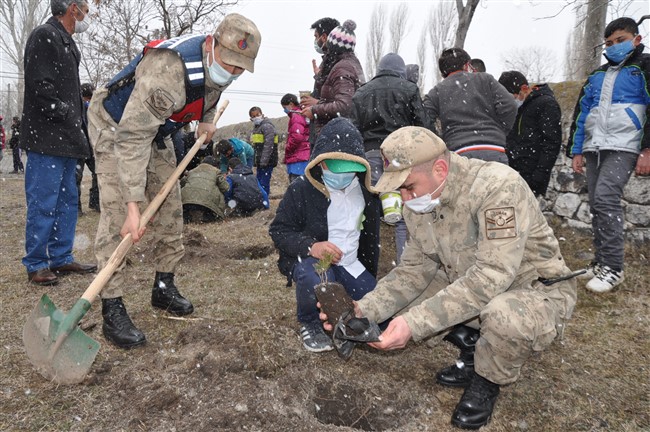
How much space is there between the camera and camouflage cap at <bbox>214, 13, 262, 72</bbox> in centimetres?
265

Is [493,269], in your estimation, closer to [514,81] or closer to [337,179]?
[337,179]

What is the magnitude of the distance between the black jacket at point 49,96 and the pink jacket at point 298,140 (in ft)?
11.8

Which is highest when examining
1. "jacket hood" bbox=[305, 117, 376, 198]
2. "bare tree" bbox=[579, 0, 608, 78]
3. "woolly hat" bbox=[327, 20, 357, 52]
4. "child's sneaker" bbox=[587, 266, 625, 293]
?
"bare tree" bbox=[579, 0, 608, 78]

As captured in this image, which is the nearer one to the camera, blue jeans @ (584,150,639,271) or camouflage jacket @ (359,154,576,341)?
camouflage jacket @ (359,154,576,341)

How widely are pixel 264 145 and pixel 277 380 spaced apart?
654 cm

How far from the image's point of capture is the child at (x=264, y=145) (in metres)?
8.55

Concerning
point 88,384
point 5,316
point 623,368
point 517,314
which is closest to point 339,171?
point 517,314

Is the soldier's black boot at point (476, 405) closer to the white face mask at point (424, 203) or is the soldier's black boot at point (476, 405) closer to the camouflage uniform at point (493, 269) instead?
the camouflage uniform at point (493, 269)

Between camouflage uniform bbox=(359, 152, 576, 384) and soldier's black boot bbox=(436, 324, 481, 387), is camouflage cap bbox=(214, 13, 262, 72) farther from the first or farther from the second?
soldier's black boot bbox=(436, 324, 481, 387)

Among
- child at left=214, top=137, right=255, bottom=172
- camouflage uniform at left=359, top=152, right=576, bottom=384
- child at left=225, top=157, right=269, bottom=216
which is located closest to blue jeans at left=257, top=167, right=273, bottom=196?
child at left=214, top=137, right=255, bottom=172

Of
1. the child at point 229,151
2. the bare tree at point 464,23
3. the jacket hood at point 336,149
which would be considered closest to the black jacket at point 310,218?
the jacket hood at point 336,149

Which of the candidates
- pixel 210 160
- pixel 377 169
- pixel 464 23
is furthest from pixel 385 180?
pixel 464 23

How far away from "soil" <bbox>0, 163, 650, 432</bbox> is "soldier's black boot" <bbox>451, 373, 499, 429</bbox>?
6cm

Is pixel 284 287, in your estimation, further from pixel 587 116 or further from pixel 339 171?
pixel 587 116
